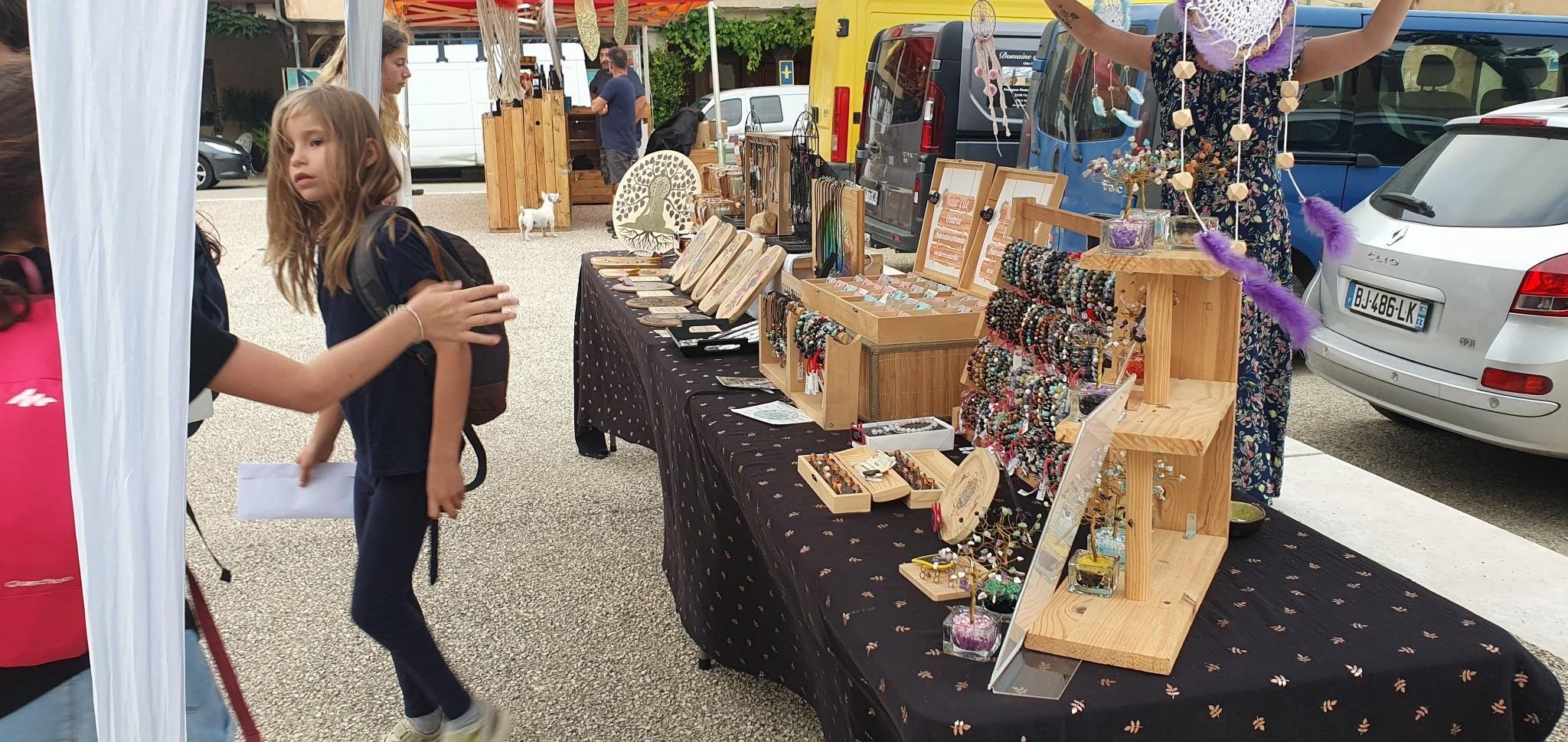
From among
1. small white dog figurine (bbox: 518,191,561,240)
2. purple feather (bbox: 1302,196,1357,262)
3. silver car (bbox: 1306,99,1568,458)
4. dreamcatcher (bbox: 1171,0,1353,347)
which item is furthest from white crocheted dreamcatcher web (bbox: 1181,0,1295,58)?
small white dog figurine (bbox: 518,191,561,240)

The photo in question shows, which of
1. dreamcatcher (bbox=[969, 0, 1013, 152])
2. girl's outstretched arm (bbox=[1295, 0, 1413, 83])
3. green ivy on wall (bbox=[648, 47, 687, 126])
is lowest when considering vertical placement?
girl's outstretched arm (bbox=[1295, 0, 1413, 83])

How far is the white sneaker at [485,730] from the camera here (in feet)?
7.54

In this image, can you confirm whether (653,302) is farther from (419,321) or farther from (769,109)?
(769,109)

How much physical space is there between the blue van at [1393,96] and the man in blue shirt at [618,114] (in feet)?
19.1

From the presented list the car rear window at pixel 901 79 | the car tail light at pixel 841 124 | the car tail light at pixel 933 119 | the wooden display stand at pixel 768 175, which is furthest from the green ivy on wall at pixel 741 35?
the wooden display stand at pixel 768 175

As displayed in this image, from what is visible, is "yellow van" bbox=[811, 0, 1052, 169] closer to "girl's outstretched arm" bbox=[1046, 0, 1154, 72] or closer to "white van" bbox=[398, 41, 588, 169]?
"girl's outstretched arm" bbox=[1046, 0, 1154, 72]

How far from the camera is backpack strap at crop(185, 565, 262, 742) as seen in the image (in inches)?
64.1

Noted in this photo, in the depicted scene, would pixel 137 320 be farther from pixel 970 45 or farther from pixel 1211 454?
pixel 970 45

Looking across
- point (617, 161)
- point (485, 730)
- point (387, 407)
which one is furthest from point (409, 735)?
point (617, 161)

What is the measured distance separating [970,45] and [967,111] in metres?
0.45

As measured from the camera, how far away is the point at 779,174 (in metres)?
4.06

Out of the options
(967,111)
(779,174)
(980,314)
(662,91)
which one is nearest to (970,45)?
(967,111)

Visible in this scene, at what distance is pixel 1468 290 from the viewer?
3.71m

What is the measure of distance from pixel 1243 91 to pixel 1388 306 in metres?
2.76
